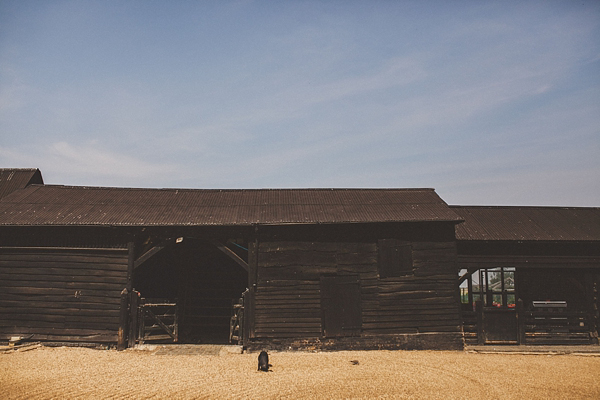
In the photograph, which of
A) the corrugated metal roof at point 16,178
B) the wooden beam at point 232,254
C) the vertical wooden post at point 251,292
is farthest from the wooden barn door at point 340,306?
→ the corrugated metal roof at point 16,178

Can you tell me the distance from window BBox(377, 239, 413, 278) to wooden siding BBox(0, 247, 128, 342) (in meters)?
8.92

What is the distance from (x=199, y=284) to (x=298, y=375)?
9.27 meters

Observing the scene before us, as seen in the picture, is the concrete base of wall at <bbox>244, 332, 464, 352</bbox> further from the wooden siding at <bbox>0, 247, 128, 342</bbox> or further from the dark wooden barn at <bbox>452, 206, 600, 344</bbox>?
the wooden siding at <bbox>0, 247, 128, 342</bbox>

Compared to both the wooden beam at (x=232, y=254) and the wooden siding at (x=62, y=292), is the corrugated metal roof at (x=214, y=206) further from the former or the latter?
the wooden siding at (x=62, y=292)

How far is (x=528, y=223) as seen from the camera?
18656 millimetres

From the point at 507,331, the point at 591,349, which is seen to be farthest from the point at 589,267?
the point at 507,331

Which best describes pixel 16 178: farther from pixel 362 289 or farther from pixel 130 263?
pixel 362 289

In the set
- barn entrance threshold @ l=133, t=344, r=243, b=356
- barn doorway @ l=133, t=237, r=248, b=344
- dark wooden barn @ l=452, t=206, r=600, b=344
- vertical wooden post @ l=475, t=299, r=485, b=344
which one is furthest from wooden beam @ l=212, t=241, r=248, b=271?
vertical wooden post @ l=475, t=299, r=485, b=344

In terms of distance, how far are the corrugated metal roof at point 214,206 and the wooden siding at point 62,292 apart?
124 centimetres

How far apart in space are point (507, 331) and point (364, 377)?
8.27m

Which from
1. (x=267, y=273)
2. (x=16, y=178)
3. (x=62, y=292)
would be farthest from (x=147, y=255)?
(x=16, y=178)

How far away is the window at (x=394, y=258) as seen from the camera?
15.6 m

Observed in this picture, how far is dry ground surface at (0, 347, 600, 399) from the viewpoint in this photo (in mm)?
9547

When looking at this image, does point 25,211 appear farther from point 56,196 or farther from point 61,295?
point 61,295
